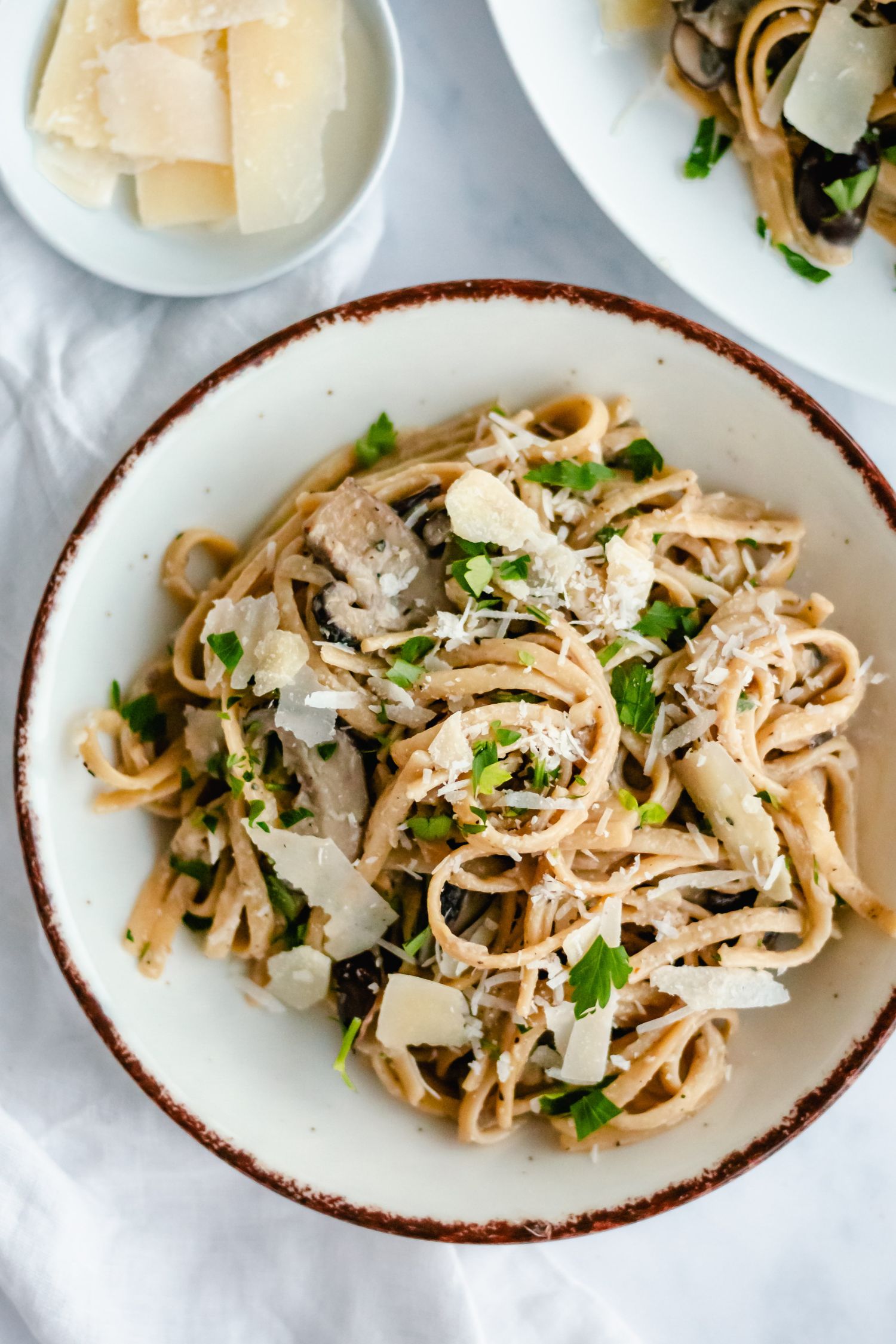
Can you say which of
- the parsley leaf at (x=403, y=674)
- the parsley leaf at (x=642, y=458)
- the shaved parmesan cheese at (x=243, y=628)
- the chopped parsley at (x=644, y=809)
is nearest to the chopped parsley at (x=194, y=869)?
the shaved parmesan cheese at (x=243, y=628)

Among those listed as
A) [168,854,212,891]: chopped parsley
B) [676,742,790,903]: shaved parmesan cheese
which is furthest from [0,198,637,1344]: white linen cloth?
[676,742,790,903]: shaved parmesan cheese

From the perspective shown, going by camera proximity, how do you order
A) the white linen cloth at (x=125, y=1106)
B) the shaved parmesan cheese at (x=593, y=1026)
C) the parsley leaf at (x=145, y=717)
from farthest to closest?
1. the white linen cloth at (x=125, y=1106)
2. the parsley leaf at (x=145, y=717)
3. the shaved parmesan cheese at (x=593, y=1026)

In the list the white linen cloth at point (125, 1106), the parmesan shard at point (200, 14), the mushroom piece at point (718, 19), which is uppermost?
the mushroom piece at point (718, 19)

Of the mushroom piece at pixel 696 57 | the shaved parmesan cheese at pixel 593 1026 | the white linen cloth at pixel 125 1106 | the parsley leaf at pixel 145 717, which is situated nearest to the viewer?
the shaved parmesan cheese at pixel 593 1026

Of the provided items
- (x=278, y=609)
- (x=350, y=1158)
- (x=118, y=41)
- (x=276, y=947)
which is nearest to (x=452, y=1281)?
(x=350, y=1158)

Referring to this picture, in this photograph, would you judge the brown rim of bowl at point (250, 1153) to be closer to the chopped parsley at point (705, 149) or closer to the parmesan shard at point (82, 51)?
the chopped parsley at point (705, 149)

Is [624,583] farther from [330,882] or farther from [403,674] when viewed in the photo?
[330,882]

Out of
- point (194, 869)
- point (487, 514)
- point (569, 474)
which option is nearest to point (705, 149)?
point (569, 474)
